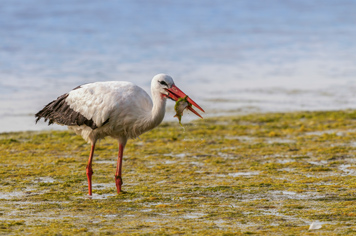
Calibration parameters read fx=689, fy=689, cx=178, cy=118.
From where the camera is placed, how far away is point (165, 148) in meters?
12.0

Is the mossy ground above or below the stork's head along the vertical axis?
below

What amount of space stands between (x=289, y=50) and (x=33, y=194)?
67.8ft

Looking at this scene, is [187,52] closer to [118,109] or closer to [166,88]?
[118,109]

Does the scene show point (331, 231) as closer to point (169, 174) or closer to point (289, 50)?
point (169, 174)

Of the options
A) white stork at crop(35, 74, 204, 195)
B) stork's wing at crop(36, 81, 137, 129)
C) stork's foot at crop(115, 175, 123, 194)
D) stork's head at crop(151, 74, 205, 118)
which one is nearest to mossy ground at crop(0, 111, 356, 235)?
stork's foot at crop(115, 175, 123, 194)

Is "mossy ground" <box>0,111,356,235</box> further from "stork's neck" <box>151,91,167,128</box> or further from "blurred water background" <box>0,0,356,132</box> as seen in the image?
"blurred water background" <box>0,0,356,132</box>

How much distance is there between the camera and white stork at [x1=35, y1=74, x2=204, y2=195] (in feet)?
28.6

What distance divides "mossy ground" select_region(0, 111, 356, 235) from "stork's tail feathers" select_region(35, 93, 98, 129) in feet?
2.71

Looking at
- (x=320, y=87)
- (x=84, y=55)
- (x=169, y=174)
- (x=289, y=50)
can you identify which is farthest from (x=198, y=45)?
(x=169, y=174)

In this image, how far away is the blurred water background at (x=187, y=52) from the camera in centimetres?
1770

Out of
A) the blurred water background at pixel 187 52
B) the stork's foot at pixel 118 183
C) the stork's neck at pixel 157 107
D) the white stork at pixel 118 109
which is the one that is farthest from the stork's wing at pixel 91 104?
the blurred water background at pixel 187 52

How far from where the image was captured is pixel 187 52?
2686 cm

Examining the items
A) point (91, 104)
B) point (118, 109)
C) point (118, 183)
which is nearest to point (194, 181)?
point (118, 183)

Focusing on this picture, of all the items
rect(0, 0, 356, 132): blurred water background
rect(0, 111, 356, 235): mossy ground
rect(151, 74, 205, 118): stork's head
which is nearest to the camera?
rect(0, 111, 356, 235): mossy ground
